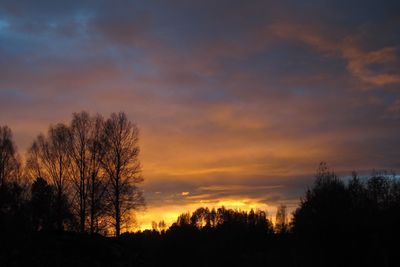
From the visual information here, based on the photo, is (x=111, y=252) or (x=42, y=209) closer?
(x=111, y=252)

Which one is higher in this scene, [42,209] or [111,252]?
[42,209]

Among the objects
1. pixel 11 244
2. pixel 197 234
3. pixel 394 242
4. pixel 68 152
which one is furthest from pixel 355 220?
pixel 197 234

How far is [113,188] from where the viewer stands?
46.5 metres

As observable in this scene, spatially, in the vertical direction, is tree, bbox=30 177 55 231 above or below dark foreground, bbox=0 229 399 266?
above

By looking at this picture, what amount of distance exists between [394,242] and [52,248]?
26933mm

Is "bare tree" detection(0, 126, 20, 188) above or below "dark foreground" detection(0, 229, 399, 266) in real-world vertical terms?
above

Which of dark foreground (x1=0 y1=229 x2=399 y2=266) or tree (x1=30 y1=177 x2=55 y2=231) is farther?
tree (x1=30 y1=177 x2=55 y2=231)

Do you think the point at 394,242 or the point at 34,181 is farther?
the point at 34,181

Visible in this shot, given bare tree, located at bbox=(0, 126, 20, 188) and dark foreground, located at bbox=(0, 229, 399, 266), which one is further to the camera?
bare tree, located at bbox=(0, 126, 20, 188)

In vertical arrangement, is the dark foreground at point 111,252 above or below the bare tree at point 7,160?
below

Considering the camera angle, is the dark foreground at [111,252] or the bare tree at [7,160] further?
the bare tree at [7,160]

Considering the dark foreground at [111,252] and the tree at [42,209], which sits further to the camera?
the tree at [42,209]

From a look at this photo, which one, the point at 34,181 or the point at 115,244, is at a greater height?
the point at 34,181

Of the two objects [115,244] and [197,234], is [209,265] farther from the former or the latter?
[115,244]
